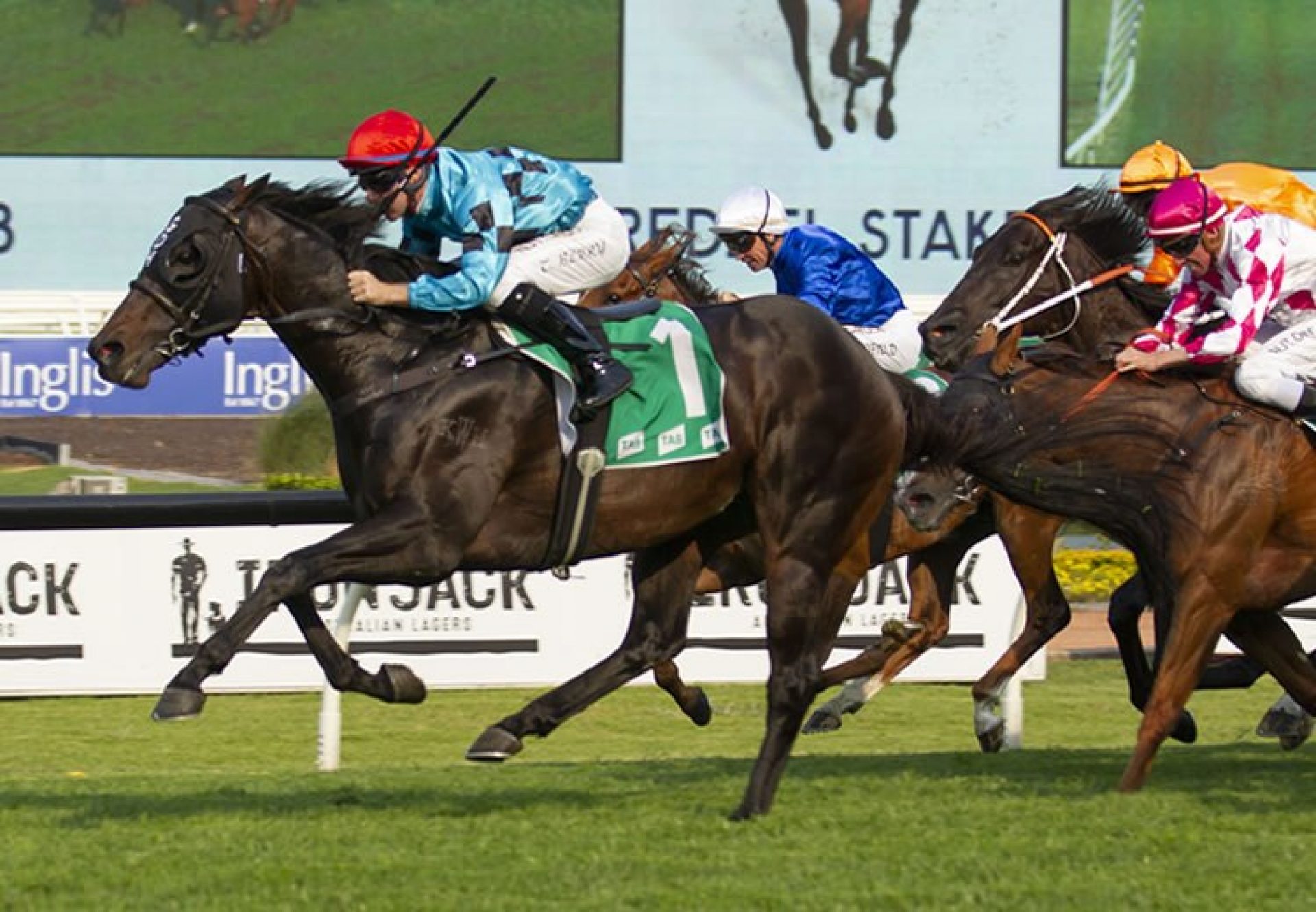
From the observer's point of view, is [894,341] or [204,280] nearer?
[204,280]

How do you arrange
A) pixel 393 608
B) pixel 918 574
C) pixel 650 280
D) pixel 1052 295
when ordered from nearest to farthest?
pixel 1052 295 < pixel 918 574 < pixel 650 280 < pixel 393 608

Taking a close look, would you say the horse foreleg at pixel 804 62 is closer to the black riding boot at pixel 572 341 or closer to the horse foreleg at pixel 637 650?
the horse foreleg at pixel 637 650

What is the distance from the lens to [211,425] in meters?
17.6

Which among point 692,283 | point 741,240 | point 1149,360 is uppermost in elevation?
point 741,240

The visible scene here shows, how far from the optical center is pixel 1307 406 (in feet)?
18.7

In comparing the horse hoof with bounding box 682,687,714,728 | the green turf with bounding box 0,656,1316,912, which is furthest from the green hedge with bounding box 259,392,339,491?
the horse hoof with bounding box 682,687,714,728

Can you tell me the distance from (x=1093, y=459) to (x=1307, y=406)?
57 centimetres

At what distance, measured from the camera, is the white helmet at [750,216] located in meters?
7.02

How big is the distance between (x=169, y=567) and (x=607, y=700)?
1760mm

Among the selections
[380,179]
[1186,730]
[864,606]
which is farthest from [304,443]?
[380,179]

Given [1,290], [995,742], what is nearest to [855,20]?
[1,290]

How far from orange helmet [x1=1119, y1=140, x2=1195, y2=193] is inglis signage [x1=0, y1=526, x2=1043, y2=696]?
2.55 m

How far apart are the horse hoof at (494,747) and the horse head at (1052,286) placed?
6.21ft

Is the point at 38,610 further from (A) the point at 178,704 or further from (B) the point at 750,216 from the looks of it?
(A) the point at 178,704
